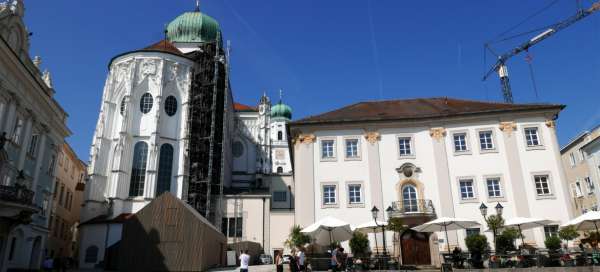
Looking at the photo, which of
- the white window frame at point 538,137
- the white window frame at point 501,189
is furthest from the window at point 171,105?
the white window frame at point 538,137

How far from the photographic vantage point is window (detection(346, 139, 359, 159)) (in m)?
28.9

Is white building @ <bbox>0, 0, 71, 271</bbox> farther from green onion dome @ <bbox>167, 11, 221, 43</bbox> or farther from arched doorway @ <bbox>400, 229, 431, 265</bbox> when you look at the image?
green onion dome @ <bbox>167, 11, 221, 43</bbox>

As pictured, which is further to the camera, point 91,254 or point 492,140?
point 91,254

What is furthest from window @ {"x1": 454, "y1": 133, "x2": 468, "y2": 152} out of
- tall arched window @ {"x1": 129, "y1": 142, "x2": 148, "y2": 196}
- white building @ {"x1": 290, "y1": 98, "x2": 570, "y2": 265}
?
tall arched window @ {"x1": 129, "y1": 142, "x2": 148, "y2": 196}

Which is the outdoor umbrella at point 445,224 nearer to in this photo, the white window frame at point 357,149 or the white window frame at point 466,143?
the white window frame at point 466,143

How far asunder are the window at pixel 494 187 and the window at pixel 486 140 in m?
2.19

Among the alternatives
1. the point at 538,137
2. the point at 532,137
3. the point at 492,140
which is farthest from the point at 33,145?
the point at 538,137

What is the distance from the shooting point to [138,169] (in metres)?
42.7

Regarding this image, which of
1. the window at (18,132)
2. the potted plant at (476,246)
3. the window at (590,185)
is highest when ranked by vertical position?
the window at (18,132)

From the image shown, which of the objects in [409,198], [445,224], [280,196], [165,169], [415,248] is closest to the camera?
[445,224]

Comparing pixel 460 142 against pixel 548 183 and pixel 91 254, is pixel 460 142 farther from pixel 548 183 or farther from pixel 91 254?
pixel 91 254

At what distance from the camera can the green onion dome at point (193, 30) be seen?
56.2 metres

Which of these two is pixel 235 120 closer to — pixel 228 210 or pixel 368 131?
pixel 228 210

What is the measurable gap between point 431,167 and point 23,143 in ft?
85.6
